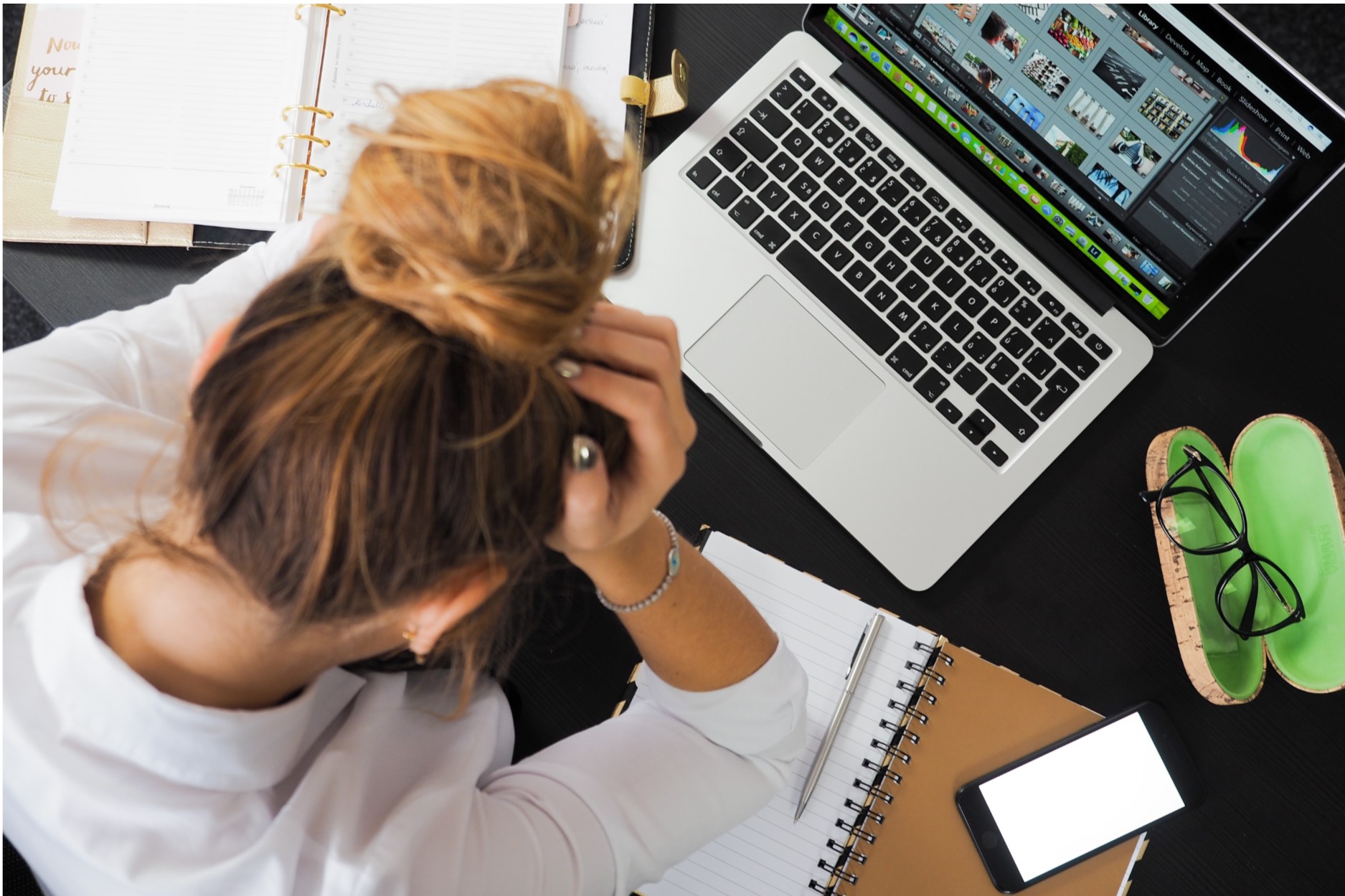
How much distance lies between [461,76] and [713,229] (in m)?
0.27

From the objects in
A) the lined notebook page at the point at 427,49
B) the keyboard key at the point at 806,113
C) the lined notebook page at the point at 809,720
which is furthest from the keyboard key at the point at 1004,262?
the lined notebook page at the point at 427,49

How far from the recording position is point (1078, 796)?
71cm

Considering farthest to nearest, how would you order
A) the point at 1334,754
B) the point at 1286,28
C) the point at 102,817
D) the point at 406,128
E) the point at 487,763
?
the point at 1286,28
the point at 1334,754
the point at 487,763
the point at 102,817
the point at 406,128

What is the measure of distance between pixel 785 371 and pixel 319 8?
1.78 feet

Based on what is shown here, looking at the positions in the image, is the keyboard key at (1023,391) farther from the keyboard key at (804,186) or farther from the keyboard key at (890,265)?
the keyboard key at (804,186)

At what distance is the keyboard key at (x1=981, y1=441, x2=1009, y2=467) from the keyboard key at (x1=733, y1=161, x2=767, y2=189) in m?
0.32

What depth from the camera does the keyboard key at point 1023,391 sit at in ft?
2.48

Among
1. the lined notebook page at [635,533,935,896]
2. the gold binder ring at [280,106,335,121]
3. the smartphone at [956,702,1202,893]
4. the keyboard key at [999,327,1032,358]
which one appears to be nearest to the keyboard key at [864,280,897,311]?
the keyboard key at [999,327,1032,358]

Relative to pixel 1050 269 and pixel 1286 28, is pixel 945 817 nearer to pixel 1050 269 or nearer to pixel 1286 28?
pixel 1050 269

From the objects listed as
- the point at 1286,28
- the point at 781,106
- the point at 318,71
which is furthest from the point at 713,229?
the point at 1286,28

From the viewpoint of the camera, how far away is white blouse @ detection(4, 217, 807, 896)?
1.57 ft

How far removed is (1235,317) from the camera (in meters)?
0.80

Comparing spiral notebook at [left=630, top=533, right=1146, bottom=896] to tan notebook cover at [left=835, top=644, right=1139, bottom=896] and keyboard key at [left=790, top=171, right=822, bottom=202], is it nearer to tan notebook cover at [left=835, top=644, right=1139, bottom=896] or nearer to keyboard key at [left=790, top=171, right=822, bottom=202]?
tan notebook cover at [left=835, top=644, right=1139, bottom=896]

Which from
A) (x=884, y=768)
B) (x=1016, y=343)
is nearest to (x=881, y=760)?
(x=884, y=768)
